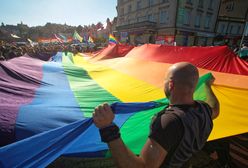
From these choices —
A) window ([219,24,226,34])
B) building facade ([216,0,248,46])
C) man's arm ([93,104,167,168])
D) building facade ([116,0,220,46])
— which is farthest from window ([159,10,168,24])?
man's arm ([93,104,167,168])

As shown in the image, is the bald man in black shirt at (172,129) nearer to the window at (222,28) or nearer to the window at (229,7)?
the window at (222,28)

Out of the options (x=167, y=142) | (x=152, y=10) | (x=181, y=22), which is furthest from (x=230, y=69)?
(x=152, y=10)

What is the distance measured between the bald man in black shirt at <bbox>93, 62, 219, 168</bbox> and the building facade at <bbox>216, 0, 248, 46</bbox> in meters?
33.3

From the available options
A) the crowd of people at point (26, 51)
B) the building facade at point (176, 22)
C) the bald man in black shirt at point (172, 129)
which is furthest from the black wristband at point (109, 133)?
the building facade at point (176, 22)

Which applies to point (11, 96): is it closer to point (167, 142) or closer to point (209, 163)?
point (167, 142)

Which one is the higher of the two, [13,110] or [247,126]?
[13,110]

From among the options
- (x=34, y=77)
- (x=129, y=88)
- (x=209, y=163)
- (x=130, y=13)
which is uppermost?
(x=130, y=13)

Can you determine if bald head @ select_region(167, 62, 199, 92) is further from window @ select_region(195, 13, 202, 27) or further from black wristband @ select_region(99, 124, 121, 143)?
window @ select_region(195, 13, 202, 27)

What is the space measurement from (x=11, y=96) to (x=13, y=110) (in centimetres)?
77

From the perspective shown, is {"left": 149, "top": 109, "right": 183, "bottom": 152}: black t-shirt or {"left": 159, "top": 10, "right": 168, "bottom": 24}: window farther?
{"left": 159, "top": 10, "right": 168, "bottom": 24}: window

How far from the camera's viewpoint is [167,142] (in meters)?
Answer: 1.10

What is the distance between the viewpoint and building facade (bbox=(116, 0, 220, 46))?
1010 inches

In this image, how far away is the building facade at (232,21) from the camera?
31178 mm

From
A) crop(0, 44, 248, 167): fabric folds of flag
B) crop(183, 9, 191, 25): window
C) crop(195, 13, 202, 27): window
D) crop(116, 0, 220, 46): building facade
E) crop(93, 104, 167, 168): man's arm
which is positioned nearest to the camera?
crop(93, 104, 167, 168): man's arm
